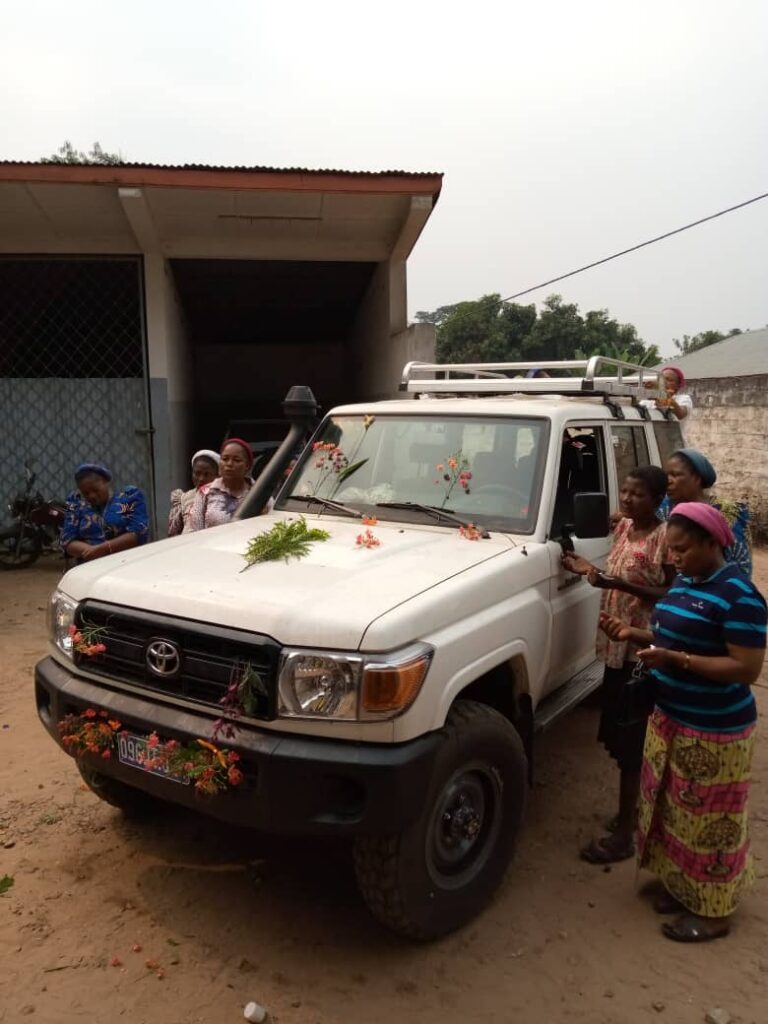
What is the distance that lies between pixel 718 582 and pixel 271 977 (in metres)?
1.99

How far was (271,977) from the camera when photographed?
8.22ft

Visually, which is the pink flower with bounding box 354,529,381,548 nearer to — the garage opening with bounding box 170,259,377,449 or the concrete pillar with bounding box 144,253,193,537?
the concrete pillar with bounding box 144,253,193,537

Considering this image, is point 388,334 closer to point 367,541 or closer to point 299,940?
point 367,541

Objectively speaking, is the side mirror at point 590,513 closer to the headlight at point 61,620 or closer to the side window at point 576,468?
the side window at point 576,468

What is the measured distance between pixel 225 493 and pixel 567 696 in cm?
240

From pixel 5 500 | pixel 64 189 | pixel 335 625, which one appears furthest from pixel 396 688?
pixel 5 500

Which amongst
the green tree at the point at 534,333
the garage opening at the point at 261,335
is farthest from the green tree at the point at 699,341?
the garage opening at the point at 261,335

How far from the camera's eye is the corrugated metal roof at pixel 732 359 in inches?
640

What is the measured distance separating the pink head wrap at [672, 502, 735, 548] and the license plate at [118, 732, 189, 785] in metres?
1.97

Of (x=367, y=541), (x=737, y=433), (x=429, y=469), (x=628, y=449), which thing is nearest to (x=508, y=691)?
(x=367, y=541)

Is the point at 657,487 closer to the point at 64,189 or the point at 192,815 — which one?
the point at 192,815

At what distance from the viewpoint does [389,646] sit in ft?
7.58

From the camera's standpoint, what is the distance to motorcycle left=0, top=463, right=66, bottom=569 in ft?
28.4

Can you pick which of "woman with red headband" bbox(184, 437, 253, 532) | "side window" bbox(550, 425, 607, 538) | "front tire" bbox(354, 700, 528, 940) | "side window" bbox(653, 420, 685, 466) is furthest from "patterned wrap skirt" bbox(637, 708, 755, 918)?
"woman with red headband" bbox(184, 437, 253, 532)
